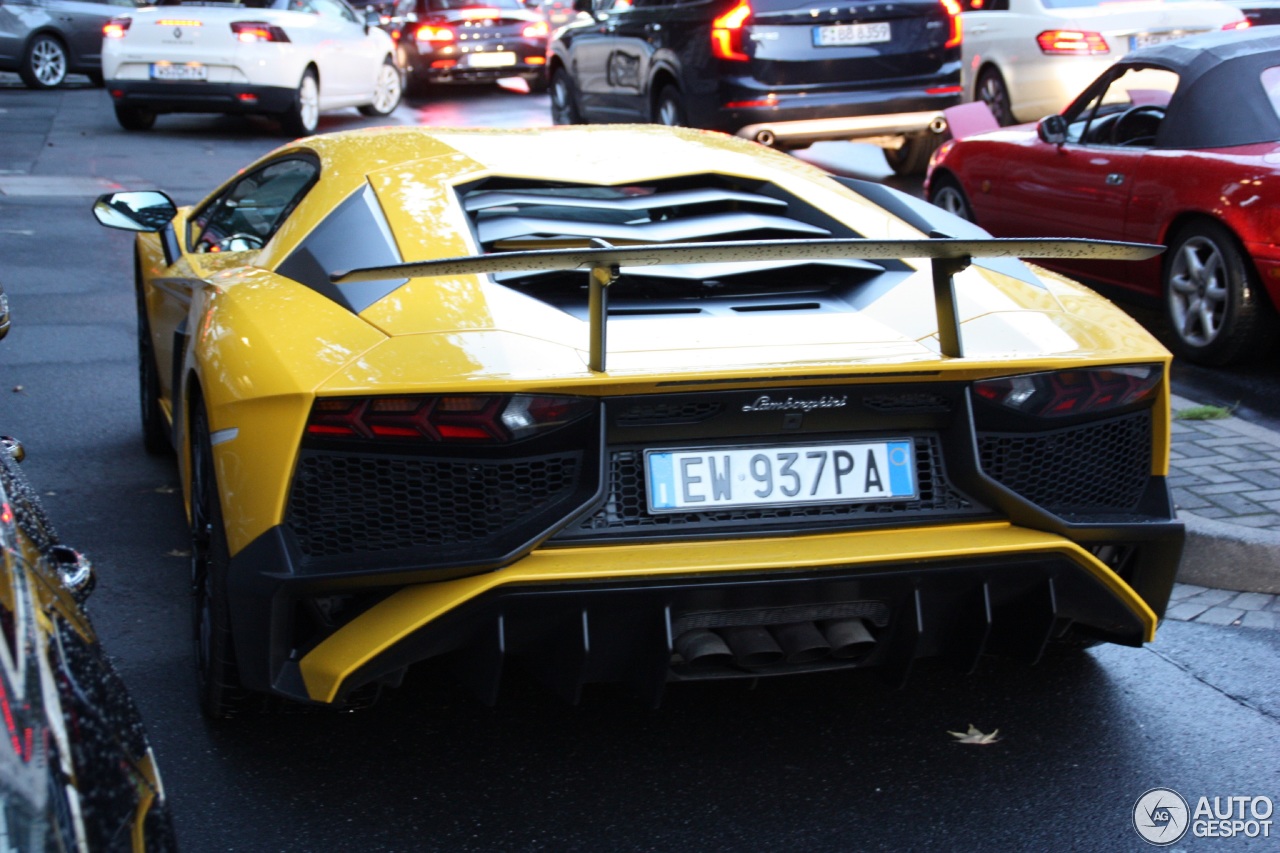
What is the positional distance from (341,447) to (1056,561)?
1444 mm

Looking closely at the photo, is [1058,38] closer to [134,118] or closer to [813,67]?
[813,67]

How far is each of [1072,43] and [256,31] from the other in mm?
7818

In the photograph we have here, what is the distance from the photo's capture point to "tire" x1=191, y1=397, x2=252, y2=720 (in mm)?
3133

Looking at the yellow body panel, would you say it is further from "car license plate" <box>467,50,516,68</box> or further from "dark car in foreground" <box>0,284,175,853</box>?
"car license plate" <box>467,50,516,68</box>

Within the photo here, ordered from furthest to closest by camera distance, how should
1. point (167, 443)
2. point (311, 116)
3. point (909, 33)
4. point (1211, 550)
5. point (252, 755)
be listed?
point (311, 116), point (909, 33), point (167, 443), point (1211, 550), point (252, 755)

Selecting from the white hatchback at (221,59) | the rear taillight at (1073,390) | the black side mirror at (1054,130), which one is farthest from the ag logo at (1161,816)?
the white hatchback at (221,59)

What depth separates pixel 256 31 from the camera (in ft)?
48.6

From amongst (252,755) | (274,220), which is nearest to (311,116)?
(274,220)

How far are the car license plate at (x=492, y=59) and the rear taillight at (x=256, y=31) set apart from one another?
5315 millimetres

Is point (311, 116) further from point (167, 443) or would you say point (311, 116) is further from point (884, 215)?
point (884, 215)

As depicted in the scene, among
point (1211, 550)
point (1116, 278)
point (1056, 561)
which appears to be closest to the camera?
point (1056, 561)

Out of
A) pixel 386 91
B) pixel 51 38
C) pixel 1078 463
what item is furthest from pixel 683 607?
pixel 51 38

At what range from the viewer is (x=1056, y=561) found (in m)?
3.07

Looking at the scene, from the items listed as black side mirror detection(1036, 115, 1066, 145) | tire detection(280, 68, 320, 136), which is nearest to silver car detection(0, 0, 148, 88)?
tire detection(280, 68, 320, 136)
